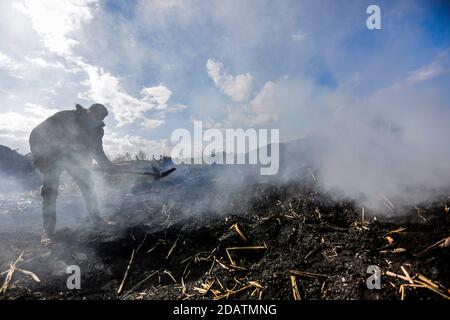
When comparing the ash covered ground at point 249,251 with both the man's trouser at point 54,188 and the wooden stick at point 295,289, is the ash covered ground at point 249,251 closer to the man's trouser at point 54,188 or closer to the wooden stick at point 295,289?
the wooden stick at point 295,289

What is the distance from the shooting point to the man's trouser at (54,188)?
4695 mm

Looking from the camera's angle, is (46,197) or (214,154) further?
(214,154)

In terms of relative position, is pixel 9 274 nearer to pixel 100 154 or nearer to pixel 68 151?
pixel 68 151

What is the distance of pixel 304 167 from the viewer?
22.5 ft

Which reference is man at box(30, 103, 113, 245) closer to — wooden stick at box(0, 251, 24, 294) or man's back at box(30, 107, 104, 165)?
man's back at box(30, 107, 104, 165)

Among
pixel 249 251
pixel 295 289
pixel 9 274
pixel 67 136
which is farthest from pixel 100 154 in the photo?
pixel 295 289

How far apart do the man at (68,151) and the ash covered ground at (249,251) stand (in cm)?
62

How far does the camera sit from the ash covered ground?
2629mm

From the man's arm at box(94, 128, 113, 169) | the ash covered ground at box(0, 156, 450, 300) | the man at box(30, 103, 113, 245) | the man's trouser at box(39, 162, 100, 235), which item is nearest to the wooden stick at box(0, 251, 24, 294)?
the ash covered ground at box(0, 156, 450, 300)

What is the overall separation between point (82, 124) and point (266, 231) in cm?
512

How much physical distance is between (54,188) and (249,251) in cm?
458

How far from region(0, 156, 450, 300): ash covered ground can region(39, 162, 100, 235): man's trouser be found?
1.07 ft

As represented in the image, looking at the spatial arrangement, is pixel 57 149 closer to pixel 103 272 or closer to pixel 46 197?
pixel 46 197
